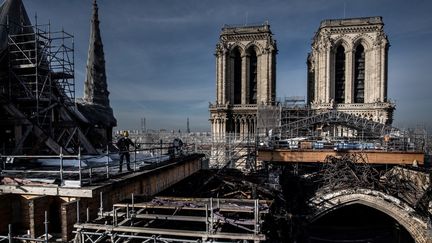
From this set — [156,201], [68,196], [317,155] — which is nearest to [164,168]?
[156,201]

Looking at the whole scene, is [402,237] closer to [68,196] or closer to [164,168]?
[164,168]

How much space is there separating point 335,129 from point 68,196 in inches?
1279

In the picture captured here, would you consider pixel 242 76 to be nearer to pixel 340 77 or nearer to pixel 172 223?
pixel 340 77

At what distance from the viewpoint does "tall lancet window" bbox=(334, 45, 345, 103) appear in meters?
38.6

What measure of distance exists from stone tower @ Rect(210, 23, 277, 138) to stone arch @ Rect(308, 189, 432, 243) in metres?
23.6

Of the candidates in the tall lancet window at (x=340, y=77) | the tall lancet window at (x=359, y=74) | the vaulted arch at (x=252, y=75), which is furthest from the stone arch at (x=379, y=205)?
the tall lancet window at (x=359, y=74)

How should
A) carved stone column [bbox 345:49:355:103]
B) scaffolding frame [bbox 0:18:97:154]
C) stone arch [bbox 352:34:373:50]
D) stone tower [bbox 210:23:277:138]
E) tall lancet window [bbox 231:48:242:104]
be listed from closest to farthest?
1. scaffolding frame [bbox 0:18:97:154]
2. stone arch [bbox 352:34:373:50]
3. carved stone column [bbox 345:49:355:103]
4. stone tower [bbox 210:23:277:138]
5. tall lancet window [bbox 231:48:242:104]

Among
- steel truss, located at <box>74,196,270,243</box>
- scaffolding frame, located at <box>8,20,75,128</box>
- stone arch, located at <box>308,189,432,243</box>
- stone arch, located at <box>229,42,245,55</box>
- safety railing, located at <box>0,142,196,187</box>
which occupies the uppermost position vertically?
stone arch, located at <box>229,42,245,55</box>

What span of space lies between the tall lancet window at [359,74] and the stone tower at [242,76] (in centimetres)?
1090

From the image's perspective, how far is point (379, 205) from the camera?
540 inches

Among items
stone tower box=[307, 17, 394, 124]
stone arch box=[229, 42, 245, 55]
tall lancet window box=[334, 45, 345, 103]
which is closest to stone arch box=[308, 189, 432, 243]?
stone tower box=[307, 17, 394, 124]

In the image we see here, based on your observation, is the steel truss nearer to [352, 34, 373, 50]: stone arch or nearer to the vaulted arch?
the vaulted arch

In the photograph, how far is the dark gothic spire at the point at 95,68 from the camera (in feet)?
76.5

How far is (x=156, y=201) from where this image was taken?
7742mm
